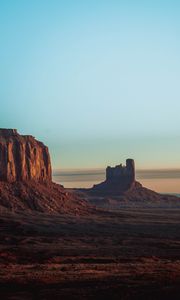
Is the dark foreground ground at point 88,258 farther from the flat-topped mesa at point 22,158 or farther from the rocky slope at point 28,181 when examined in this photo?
the flat-topped mesa at point 22,158

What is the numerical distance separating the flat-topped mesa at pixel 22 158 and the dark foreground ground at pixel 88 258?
74.5ft

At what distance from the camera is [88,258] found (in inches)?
2259

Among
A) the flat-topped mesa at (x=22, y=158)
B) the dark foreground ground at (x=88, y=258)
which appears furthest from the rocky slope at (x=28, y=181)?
the dark foreground ground at (x=88, y=258)

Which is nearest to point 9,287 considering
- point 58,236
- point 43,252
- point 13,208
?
point 43,252

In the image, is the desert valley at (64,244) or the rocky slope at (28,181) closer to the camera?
the desert valley at (64,244)

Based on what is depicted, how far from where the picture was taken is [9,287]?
36.6m

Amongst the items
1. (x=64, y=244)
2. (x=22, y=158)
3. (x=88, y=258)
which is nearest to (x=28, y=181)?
(x=22, y=158)

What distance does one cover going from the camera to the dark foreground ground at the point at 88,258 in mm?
35031

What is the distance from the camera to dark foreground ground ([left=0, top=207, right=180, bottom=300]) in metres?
35.0

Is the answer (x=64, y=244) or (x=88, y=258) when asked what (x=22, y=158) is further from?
(x=88, y=258)

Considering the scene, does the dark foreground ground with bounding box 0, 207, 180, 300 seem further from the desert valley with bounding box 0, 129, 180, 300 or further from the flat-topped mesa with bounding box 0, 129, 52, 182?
the flat-topped mesa with bounding box 0, 129, 52, 182

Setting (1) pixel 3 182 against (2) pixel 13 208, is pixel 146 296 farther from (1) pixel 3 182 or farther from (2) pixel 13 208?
(1) pixel 3 182

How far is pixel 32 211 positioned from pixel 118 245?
43318mm

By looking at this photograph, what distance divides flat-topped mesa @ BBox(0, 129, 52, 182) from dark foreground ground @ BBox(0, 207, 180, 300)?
22709 millimetres
